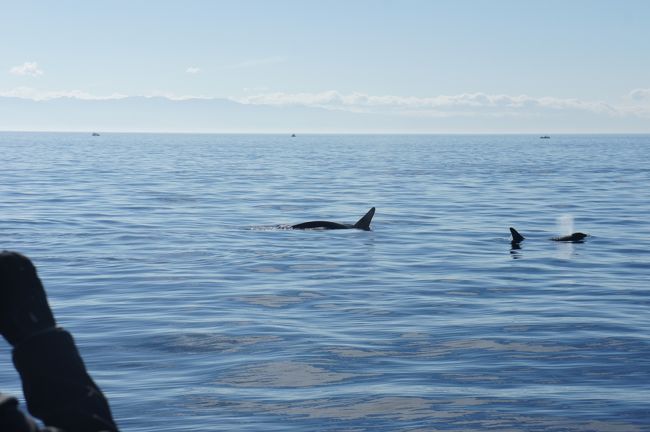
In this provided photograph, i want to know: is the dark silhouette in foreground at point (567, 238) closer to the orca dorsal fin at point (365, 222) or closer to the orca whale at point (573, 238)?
the orca whale at point (573, 238)

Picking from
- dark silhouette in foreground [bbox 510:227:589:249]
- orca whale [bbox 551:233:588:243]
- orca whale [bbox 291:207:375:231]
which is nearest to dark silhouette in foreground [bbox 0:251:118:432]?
dark silhouette in foreground [bbox 510:227:589:249]

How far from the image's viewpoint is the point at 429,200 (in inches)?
1857

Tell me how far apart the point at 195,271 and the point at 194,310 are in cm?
529

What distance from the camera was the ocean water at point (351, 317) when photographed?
34.9 ft

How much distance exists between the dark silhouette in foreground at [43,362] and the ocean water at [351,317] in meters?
6.14

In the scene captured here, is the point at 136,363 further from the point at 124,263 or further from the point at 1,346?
the point at 124,263

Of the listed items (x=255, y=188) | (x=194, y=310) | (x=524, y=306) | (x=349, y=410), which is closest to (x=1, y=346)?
(x=194, y=310)

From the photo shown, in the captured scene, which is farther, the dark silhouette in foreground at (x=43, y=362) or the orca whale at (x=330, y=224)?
the orca whale at (x=330, y=224)

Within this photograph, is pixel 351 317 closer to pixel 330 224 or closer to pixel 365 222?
pixel 365 222

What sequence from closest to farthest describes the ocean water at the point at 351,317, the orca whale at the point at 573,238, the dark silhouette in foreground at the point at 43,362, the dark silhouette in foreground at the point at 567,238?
the dark silhouette in foreground at the point at 43,362 → the ocean water at the point at 351,317 → the dark silhouette in foreground at the point at 567,238 → the orca whale at the point at 573,238

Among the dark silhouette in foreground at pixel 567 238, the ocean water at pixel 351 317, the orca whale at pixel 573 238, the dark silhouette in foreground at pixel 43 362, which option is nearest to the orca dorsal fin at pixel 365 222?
the ocean water at pixel 351 317

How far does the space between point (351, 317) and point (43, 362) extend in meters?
12.8

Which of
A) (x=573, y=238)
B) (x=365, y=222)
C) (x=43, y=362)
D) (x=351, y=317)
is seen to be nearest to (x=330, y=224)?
(x=365, y=222)

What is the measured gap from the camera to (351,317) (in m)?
16.4
